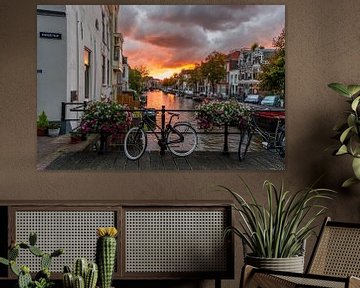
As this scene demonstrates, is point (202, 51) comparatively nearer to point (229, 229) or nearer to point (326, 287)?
point (229, 229)

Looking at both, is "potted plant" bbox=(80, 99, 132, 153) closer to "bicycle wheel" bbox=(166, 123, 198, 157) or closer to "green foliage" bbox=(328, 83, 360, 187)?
"bicycle wheel" bbox=(166, 123, 198, 157)

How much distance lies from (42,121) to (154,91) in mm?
859

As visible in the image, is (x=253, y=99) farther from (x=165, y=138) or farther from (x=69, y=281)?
(x=69, y=281)

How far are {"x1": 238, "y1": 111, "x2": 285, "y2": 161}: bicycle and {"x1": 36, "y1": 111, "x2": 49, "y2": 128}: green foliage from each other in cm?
142

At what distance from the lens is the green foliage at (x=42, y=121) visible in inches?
208

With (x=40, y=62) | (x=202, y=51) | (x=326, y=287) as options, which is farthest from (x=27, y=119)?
(x=326, y=287)

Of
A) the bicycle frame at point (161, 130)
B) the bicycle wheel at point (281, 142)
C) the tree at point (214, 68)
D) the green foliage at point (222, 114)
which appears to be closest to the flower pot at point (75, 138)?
the bicycle frame at point (161, 130)

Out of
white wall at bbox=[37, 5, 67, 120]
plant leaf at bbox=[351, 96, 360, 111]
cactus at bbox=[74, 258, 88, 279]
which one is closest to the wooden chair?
plant leaf at bbox=[351, 96, 360, 111]

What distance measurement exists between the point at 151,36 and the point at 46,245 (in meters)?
1.70

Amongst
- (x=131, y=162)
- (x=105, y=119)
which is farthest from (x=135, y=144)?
(x=105, y=119)

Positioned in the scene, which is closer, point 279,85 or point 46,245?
point 46,245

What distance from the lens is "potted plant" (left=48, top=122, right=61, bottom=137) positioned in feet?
17.2

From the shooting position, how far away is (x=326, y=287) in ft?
11.0

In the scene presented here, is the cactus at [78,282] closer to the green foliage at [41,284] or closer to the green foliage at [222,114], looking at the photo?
the green foliage at [41,284]
